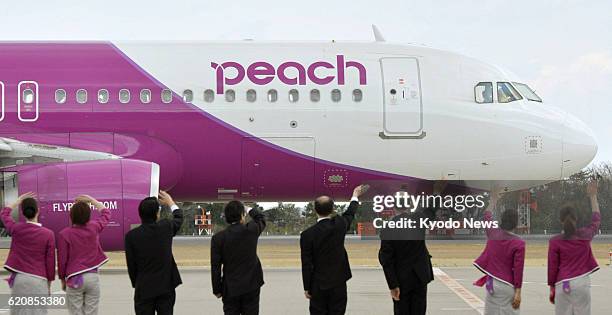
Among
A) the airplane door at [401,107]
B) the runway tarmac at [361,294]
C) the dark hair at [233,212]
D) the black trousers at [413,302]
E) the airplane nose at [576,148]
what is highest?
the airplane door at [401,107]

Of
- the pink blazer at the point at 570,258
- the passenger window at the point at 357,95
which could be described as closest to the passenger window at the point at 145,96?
the passenger window at the point at 357,95

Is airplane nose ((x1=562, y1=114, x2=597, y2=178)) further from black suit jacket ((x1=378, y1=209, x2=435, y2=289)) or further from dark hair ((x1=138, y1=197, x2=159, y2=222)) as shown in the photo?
dark hair ((x1=138, y1=197, x2=159, y2=222))

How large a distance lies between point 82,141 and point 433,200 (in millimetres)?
7223

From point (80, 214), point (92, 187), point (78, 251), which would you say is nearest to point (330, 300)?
point (78, 251)

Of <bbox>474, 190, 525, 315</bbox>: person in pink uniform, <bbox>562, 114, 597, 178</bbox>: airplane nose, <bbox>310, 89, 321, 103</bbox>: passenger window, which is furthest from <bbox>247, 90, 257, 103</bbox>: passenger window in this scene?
<bbox>474, 190, 525, 315</bbox>: person in pink uniform

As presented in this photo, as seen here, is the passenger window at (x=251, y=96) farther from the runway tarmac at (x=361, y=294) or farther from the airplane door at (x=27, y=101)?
the airplane door at (x=27, y=101)

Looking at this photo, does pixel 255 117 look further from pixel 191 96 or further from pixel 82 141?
pixel 82 141

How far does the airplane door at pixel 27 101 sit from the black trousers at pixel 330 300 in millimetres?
10991

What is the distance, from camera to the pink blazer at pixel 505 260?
1020 cm

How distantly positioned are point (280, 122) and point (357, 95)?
1.66 m

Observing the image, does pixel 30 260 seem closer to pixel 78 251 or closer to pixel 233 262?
pixel 78 251

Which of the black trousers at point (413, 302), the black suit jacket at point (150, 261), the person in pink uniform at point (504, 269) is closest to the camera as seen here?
the person in pink uniform at point (504, 269)

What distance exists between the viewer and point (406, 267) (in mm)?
10742

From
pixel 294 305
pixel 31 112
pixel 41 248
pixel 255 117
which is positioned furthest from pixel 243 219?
pixel 31 112
